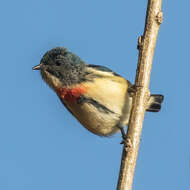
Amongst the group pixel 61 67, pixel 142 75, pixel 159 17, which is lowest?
pixel 142 75

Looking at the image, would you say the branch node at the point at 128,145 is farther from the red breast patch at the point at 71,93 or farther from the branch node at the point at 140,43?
the red breast patch at the point at 71,93

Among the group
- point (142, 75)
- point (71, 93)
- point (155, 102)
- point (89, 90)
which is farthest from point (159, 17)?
point (155, 102)

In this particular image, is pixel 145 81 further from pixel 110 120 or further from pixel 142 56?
pixel 110 120

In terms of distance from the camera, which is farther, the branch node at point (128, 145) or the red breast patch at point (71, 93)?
the red breast patch at point (71, 93)

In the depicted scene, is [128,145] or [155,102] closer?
[128,145]

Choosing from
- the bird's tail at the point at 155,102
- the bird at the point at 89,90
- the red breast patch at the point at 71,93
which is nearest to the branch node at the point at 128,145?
the bird at the point at 89,90

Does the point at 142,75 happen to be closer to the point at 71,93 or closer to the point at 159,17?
the point at 159,17

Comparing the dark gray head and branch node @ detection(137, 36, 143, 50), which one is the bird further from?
branch node @ detection(137, 36, 143, 50)
